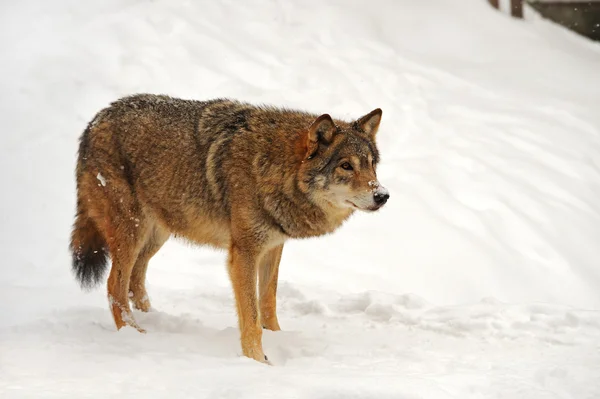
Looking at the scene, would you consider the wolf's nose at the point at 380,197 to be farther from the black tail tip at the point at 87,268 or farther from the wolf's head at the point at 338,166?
the black tail tip at the point at 87,268

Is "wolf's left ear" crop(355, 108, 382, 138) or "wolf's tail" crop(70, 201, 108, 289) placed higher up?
"wolf's left ear" crop(355, 108, 382, 138)

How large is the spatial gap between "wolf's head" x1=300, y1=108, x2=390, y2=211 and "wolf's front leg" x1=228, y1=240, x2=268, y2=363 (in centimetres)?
56

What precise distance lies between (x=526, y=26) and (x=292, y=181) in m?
10.5

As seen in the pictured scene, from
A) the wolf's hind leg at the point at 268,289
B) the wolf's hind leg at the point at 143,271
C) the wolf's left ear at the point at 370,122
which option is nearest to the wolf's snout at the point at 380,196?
the wolf's left ear at the point at 370,122

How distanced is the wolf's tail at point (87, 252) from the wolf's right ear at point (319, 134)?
1809mm

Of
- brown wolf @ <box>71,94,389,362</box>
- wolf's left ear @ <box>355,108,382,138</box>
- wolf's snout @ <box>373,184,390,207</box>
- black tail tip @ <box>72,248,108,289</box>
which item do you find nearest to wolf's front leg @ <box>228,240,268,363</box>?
brown wolf @ <box>71,94,389,362</box>

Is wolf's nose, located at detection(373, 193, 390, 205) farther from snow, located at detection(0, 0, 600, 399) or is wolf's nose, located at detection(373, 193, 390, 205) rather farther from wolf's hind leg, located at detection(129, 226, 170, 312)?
wolf's hind leg, located at detection(129, 226, 170, 312)

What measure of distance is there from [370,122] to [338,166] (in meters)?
0.49

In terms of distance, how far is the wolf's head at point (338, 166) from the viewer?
4633mm

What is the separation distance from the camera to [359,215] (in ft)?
27.6

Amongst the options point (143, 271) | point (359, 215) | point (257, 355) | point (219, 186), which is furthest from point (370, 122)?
point (359, 215)

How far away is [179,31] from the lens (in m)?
10.6

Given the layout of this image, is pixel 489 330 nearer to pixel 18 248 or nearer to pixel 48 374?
pixel 48 374

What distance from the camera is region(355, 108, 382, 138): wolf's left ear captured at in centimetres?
499
